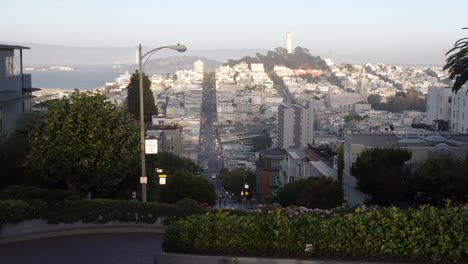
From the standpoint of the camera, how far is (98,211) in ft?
42.5

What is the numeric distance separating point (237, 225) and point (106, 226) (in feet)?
15.4

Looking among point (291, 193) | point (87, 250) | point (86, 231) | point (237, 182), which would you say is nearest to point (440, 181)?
point (291, 193)

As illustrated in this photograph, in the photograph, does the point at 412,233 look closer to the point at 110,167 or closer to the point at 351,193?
the point at 110,167

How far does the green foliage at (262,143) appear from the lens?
12261 centimetres

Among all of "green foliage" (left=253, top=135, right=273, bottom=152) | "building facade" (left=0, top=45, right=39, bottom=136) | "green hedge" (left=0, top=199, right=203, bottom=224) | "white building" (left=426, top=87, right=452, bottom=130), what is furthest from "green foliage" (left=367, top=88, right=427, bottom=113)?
"green hedge" (left=0, top=199, right=203, bottom=224)

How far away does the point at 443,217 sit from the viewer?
8.31m

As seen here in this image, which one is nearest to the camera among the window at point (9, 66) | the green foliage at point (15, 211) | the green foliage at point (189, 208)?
the green foliage at point (15, 211)

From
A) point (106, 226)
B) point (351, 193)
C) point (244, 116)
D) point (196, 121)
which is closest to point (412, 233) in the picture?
point (106, 226)

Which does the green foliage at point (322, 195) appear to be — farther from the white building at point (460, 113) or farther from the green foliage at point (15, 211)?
the white building at point (460, 113)

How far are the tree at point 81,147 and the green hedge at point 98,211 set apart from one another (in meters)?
1.76

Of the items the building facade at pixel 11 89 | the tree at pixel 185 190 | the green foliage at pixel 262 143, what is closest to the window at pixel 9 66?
the building facade at pixel 11 89

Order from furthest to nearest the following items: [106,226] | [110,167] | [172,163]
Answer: [172,163] < [110,167] < [106,226]

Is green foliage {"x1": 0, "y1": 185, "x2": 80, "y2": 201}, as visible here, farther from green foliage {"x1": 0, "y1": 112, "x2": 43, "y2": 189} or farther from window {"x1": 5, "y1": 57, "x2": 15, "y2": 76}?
window {"x1": 5, "y1": 57, "x2": 15, "y2": 76}

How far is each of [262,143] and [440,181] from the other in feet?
333
